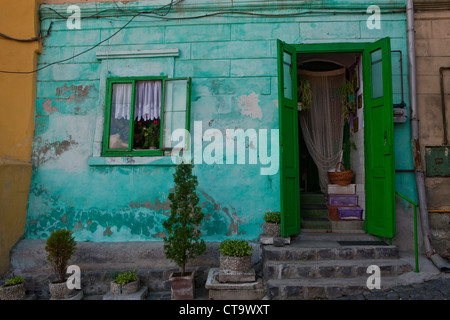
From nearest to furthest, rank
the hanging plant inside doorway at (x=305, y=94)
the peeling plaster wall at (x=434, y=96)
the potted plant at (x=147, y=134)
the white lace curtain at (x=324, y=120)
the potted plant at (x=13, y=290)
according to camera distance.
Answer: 1. the potted plant at (x=13, y=290)
2. the peeling plaster wall at (x=434, y=96)
3. the potted plant at (x=147, y=134)
4. the hanging plant inside doorway at (x=305, y=94)
5. the white lace curtain at (x=324, y=120)

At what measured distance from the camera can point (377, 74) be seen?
17.1ft

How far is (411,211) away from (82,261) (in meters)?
5.87

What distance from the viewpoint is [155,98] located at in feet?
19.2

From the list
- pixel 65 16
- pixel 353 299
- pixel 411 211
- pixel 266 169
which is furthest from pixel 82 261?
pixel 411 211

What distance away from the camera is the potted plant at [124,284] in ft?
15.1

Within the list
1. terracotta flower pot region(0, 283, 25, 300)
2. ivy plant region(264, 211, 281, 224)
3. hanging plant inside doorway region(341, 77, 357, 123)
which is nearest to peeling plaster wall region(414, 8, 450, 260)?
hanging plant inside doorway region(341, 77, 357, 123)

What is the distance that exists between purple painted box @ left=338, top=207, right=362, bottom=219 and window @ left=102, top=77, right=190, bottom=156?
10.8ft

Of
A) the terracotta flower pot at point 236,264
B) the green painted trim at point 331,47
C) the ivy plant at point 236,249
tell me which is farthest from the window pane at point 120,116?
the green painted trim at point 331,47

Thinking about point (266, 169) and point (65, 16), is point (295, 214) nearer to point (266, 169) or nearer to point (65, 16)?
point (266, 169)

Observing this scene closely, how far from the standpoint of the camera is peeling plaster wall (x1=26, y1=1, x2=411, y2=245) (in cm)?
554

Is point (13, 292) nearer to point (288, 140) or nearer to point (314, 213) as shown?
point (288, 140)

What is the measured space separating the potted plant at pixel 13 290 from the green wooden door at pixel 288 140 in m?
4.18

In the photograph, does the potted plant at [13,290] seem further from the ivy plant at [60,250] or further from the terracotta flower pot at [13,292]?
the ivy plant at [60,250]

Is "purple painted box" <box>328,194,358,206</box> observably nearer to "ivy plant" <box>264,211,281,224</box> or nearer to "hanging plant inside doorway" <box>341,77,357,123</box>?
"ivy plant" <box>264,211,281,224</box>
